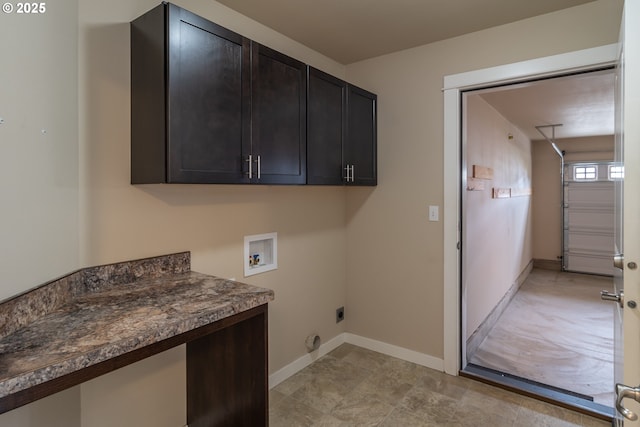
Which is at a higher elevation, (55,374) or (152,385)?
(55,374)

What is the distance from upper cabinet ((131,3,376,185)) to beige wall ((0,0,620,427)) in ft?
0.53

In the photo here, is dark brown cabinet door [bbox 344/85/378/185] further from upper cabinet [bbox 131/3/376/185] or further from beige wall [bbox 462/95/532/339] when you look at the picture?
beige wall [bbox 462/95/532/339]

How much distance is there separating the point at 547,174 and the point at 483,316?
15.1 ft

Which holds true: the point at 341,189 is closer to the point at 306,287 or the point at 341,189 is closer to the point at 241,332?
the point at 306,287

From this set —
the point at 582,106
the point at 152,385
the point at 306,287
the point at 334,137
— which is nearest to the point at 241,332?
the point at 152,385

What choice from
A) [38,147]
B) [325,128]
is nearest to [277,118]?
[325,128]

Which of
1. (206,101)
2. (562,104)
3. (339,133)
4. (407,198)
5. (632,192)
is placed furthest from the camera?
(562,104)

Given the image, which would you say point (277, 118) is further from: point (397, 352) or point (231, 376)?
point (397, 352)

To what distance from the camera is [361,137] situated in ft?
9.04

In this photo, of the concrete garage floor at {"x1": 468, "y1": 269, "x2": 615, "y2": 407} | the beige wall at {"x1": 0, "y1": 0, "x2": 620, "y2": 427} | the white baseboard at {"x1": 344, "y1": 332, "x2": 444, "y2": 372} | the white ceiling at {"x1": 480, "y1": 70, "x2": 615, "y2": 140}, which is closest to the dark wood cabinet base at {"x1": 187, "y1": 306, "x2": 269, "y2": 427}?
the beige wall at {"x1": 0, "y1": 0, "x2": 620, "y2": 427}

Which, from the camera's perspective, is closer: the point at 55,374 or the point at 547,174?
the point at 55,374

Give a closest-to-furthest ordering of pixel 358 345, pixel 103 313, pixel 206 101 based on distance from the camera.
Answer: pixel 103 313
pixel 206 101
pixel 358 345

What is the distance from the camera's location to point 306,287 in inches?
110

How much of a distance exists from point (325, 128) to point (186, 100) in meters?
1.03
